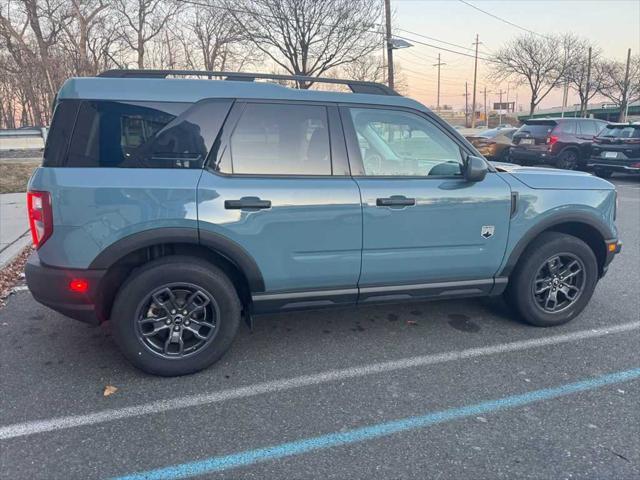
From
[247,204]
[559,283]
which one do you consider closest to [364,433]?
[247,204]

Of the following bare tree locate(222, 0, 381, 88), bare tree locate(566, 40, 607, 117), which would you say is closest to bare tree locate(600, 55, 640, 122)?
bare tree locate(566, 40, 607, 117)

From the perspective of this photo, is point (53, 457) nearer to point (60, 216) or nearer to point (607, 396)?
point (60, 216)

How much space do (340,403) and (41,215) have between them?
2.14 meters

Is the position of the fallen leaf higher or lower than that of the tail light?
lower

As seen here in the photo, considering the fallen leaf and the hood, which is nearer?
the fallen leaf

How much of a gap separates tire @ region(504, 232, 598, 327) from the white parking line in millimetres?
207

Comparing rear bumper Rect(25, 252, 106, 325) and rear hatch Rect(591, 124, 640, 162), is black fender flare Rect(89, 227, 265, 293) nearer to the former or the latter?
rear bumper Rect(25, 252, 106, 325)

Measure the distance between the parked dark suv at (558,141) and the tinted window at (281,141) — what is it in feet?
42.0

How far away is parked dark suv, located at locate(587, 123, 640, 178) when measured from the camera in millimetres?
12680

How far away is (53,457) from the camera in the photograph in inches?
93.3

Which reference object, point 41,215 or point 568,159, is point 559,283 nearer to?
point 41,215

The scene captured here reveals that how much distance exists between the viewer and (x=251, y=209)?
10.0ft

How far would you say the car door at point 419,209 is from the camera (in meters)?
3.37

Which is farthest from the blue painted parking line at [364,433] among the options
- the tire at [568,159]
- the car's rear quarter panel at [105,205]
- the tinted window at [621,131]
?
the tire at [568,159]
